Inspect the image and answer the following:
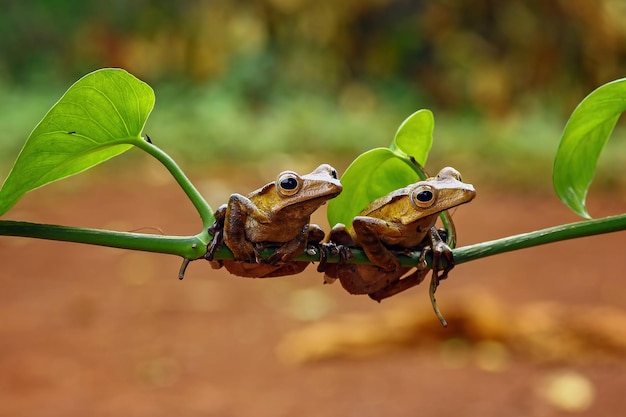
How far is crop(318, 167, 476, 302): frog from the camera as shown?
56 centimetres

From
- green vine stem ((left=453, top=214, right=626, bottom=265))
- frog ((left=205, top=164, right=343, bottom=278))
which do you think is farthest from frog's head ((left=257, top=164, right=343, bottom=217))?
green vine stem ((left=453, top=214, right=626, bottom=265))

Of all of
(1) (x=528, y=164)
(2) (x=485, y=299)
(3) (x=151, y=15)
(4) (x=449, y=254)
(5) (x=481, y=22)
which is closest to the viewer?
(4) (x=449, y=254)

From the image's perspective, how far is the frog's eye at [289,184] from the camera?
0.54 metres

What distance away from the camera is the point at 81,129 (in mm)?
591

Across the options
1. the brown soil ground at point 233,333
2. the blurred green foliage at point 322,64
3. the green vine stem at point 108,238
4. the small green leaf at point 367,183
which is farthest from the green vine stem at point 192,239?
the blurred green foliage at point 322,64

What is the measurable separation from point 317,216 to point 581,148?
2.77 m

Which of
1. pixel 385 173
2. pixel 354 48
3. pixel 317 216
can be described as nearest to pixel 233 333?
pixel 317 216

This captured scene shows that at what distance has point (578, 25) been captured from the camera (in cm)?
528

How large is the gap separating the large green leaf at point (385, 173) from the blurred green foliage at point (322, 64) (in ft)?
12.8

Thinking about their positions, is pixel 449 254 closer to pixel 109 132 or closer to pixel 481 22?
pixel 109 132

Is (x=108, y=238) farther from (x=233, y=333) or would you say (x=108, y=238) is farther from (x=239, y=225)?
(x=233, y=333)

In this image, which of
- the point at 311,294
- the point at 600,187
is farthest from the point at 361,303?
the point at 600,187

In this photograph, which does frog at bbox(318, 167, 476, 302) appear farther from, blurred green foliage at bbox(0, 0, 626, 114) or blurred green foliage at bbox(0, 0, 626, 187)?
blurred green foliage at bbox(0, 0, 626, 114)

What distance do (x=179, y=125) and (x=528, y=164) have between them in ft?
6.65
